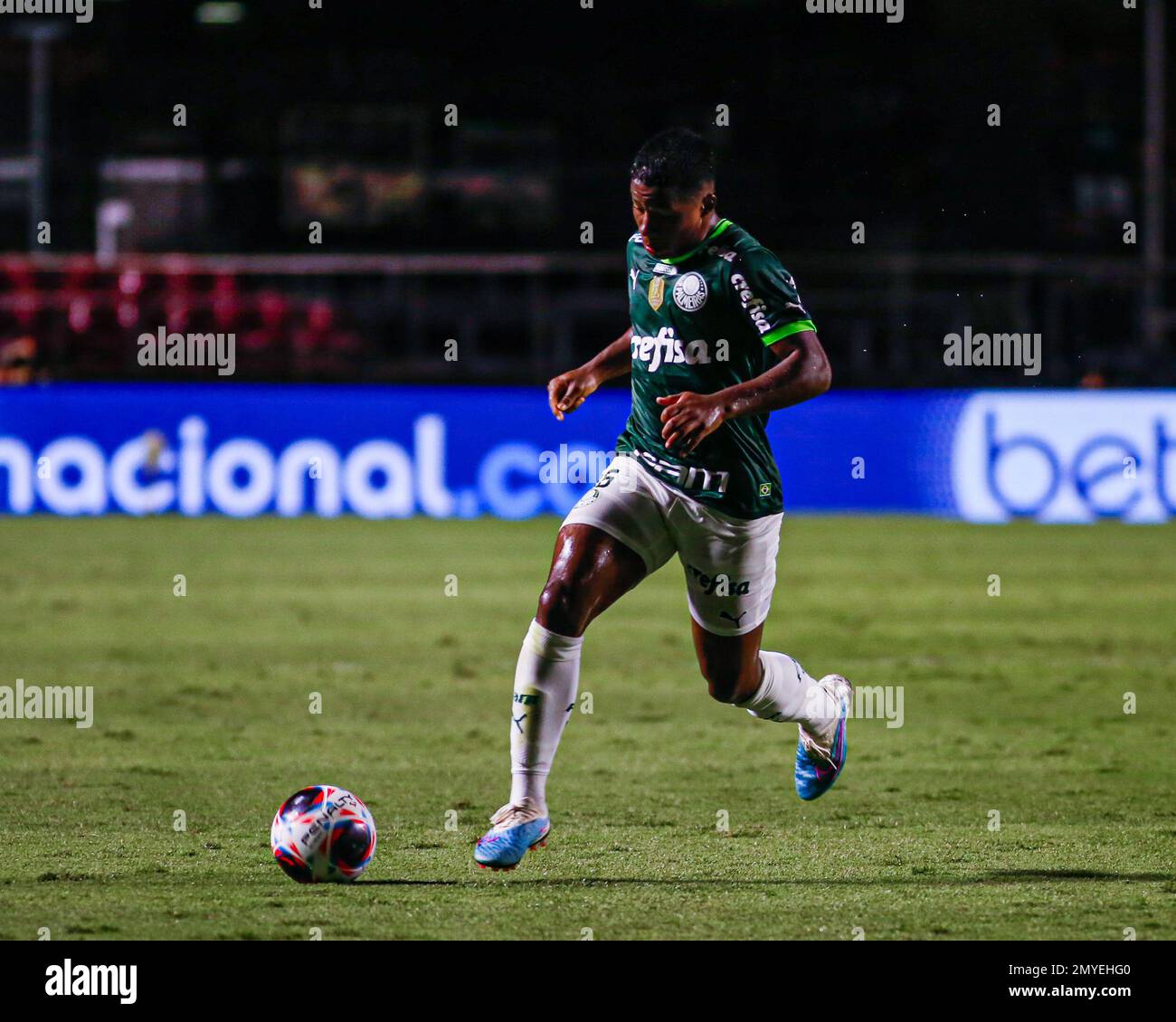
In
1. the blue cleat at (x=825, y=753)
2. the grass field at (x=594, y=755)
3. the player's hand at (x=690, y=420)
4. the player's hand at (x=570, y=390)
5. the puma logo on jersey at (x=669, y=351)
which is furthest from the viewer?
the blue cleat at (x=825, y=753)

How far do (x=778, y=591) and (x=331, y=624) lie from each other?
11.3 feet

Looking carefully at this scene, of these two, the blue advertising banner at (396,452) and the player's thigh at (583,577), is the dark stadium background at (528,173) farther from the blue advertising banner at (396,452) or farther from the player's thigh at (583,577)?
the player's thigh at (583,577)

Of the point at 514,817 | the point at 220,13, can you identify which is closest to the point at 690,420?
the point at 514,817

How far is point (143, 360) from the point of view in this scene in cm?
1958

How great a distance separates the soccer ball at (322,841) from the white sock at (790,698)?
144cm

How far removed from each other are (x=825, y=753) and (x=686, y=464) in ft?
4.46

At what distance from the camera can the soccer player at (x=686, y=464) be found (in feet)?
17.9

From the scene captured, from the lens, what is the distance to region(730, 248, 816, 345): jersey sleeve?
554cm

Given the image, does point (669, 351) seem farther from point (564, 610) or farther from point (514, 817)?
point (514, 817)

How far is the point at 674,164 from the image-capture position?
5.47 metres

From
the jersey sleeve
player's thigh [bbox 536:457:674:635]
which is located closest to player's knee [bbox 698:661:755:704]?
player's thigh [bbox 536:457:674:635]

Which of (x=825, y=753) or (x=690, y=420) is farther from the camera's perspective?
(x=825, y=753)

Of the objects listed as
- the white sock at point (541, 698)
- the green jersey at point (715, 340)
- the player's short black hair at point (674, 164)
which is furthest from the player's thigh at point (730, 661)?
Answer: the player's short black hair at point (674, 164)

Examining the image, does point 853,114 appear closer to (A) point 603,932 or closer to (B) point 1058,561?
(B) point 1058,561
